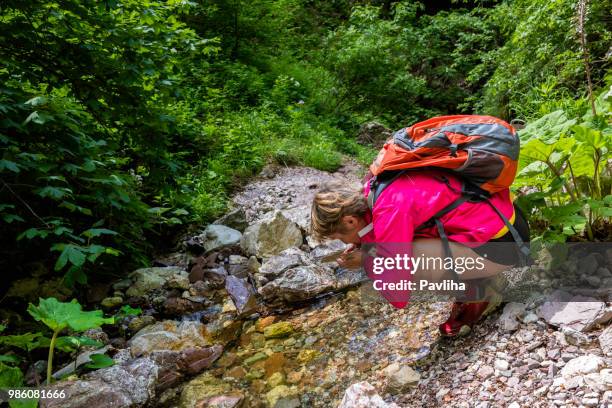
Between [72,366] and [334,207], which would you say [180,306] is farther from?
[334,207]

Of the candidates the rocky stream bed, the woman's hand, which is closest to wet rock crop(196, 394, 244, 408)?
the rocky stream bed

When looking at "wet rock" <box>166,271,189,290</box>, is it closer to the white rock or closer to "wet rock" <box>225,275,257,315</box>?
"wet rock" <box>225,275,257,315</box>

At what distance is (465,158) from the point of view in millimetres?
2270

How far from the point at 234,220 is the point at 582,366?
166 inches

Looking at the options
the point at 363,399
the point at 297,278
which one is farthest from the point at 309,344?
the point at 363,399

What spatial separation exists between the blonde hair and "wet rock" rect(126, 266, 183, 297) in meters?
2.35

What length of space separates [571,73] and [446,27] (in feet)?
31.0

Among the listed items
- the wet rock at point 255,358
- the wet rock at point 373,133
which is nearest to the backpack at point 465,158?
the wet rock at point 255,358

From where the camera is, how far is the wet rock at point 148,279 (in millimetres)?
4176

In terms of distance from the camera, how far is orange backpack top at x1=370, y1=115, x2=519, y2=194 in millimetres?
2250

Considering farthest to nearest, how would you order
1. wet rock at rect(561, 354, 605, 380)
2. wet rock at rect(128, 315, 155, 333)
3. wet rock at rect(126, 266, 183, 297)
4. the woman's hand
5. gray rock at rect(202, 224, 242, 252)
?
gray rock at rect(202, 224, 242, 252), wet rock at rect(126, 266, 183, 297), wet rock at rect(128, 315, 155, 333), the woman's hand, wet rock at rect(561, 354, 605, 380)

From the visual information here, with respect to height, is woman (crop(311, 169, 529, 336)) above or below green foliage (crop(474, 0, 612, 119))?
below

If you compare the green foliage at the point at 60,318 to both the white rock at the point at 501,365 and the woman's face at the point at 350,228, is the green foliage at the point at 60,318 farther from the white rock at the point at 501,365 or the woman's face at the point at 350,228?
the white rock at the point at 501,365

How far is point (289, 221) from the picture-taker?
516 cm
